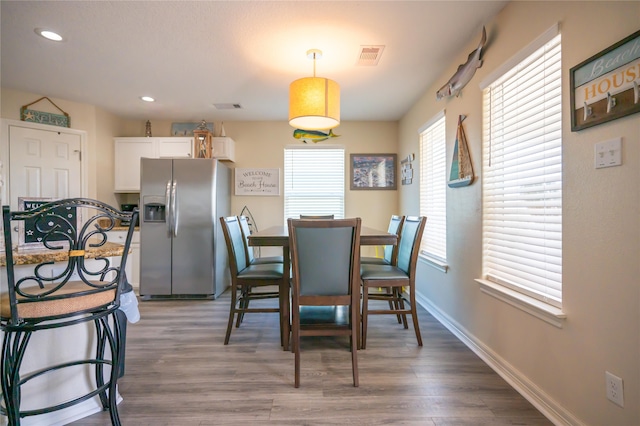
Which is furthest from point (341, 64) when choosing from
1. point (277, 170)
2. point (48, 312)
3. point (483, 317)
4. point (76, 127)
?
point (76, 127)

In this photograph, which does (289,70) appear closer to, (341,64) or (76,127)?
(341,64)

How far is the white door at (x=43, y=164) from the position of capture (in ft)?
10.7

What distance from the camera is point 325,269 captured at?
1818mm

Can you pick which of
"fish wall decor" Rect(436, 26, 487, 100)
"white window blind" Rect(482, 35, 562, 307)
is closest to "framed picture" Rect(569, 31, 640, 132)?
"white window blind" Rect(482, 35, 562, 307)

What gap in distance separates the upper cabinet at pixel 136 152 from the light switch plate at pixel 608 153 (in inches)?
166

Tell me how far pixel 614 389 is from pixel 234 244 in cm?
233

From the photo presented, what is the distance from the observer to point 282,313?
7.58 ft

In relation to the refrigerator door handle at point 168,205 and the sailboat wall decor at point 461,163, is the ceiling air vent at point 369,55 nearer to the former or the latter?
the sailboat wall decor at point 461,163

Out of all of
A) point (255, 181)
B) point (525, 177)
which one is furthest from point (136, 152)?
point (525, 177)

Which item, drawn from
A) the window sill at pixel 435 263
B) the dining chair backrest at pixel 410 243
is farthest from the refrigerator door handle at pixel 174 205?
the window sill at pixel 435 263

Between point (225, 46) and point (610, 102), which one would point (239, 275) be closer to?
point (225, 46)

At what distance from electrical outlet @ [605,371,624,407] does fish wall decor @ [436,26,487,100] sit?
2.00m

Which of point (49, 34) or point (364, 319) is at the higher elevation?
point (49, 34)

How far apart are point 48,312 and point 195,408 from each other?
90cm
